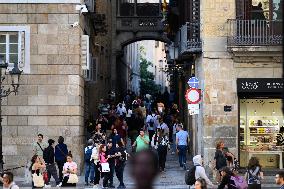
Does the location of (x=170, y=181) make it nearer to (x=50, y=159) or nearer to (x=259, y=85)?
(x=50, y=159)

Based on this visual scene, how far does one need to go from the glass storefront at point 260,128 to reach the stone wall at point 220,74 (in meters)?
0.45

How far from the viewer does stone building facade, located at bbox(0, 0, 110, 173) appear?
2361 cm

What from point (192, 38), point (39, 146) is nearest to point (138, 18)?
point (192, 38)

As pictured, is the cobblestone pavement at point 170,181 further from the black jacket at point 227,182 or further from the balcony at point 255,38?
the black jacket at point 227,182

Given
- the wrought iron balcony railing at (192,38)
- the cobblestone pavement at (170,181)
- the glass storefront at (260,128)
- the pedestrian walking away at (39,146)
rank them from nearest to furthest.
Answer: the cobblestone pavement at (170,181) → the pedestrian walking away at (39,146) → the glass storefront at (260,128) → the wrought iron balcony railing at (192,38)

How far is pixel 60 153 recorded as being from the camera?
22156 mm

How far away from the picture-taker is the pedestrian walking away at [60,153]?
872 inches

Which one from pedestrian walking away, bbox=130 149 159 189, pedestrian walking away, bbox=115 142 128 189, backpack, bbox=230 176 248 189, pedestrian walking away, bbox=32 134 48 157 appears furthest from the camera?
pedestrian walking away, bbox=32 134 48 157

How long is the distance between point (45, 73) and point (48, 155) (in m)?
3.35

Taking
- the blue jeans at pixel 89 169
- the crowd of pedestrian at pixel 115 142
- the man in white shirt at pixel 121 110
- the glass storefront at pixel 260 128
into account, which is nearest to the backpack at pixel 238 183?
the crowd of pedestrian at pixel 115 142

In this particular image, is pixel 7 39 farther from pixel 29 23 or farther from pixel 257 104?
pixel 257 104

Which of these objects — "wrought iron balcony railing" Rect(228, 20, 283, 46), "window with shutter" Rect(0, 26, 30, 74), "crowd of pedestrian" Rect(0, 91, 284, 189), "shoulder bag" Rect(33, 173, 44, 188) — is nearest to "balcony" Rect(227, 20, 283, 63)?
"wrought iron balcony railing" Rect(228, 20, 283, 46)

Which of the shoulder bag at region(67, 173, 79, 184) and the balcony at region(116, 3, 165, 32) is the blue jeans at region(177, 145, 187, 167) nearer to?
the shoulder bag at region(67, 173, 79, 184)

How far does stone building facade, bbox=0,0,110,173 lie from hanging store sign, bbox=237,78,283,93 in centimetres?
539
